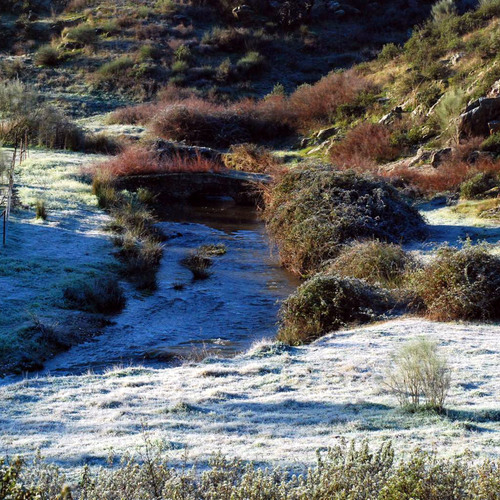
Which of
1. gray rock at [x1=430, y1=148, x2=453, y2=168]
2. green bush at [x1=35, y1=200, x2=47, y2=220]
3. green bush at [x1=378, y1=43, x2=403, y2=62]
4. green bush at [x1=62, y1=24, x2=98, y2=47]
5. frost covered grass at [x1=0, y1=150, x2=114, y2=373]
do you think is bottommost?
frost covered grass at [x1=0, y1=150, x2=114, y2=373]

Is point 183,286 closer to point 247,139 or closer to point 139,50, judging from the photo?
point 247,139

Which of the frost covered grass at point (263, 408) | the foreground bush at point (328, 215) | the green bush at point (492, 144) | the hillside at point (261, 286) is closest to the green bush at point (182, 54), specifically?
the hillside at point (261, 286)

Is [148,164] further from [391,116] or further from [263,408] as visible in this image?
[263,408]

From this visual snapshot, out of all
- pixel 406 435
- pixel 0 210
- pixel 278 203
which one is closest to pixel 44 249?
pixel 0 210

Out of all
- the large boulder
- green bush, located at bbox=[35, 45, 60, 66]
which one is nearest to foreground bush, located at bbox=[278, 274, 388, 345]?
the large boulder

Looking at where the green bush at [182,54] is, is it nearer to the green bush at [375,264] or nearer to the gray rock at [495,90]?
the gray rock at [495,90]

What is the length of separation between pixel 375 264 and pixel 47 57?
2989cm

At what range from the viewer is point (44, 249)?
442 inches

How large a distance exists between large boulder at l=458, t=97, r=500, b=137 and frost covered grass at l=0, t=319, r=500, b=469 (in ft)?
40.6

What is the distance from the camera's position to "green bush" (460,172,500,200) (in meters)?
15.7

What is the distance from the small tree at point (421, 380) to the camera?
5.00 metres

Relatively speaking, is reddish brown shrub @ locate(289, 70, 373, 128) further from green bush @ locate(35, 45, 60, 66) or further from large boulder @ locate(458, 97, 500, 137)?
green bush @ locate(35, 45, 60, 66)

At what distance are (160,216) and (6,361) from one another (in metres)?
10.2

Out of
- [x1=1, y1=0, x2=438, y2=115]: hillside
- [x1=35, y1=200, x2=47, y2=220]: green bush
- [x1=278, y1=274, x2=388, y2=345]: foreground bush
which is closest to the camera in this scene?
[x1=278, y1=274, x2=388, y2=345]: foreground bush
